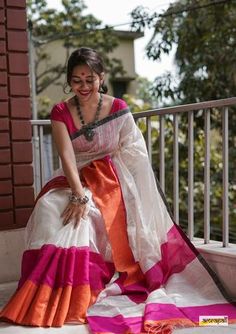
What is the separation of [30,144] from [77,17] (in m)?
9.82

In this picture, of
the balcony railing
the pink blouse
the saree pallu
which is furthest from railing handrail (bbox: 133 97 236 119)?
the pink blouse

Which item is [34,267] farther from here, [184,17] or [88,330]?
[184,17]

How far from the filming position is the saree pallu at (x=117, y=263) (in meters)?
2.04

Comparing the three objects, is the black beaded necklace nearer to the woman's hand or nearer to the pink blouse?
the pink blouse

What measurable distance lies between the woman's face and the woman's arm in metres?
0.20

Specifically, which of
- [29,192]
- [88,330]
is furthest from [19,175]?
[88,330]

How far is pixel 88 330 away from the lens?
1.97m

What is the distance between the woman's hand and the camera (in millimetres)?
2232

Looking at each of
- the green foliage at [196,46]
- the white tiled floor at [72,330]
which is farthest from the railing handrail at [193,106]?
the green foliage at [196,46]

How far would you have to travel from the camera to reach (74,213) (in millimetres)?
2246

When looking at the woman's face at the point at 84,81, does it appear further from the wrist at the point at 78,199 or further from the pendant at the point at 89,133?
the wrist at the point at 78,199

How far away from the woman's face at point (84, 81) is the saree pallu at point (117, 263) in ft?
A: 0.73

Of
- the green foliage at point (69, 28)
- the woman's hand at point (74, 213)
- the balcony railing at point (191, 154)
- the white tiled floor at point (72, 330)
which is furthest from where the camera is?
the green foliage at point (69, 28)

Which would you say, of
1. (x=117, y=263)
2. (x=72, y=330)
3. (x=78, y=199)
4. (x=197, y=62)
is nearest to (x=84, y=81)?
(x=78, y=199)
